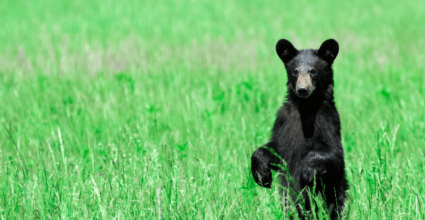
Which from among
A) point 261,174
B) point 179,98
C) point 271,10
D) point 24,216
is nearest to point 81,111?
point 179,98

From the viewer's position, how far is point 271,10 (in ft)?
51.6

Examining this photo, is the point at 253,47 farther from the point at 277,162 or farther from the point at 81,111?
the point at 277,162

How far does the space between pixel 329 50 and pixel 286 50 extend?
0.32 m

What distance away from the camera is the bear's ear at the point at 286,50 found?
3.31 meters

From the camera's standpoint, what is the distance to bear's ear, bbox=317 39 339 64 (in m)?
3.24

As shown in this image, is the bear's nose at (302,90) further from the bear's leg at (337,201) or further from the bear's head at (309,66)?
the bear's leg at (337,201)

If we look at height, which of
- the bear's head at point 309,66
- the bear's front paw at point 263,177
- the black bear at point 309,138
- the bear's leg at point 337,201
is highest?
the bear's head at point 309,66

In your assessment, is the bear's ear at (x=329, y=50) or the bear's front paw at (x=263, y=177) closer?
the bear's front paw at (x=263, y=177)

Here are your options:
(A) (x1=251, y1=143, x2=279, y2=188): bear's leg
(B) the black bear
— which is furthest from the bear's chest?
(A) (x1=251, y1=143, x2=279, y2=188): bear's leg

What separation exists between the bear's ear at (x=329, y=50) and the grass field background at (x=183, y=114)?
656mm

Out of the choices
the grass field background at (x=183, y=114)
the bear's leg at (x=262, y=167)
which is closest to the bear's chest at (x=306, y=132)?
Result: the bear's leg at (x=262, y=167)

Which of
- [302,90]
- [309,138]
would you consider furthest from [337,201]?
[302,90]

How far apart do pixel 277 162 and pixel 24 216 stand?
5.87 feet

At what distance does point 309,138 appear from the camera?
3080mm
